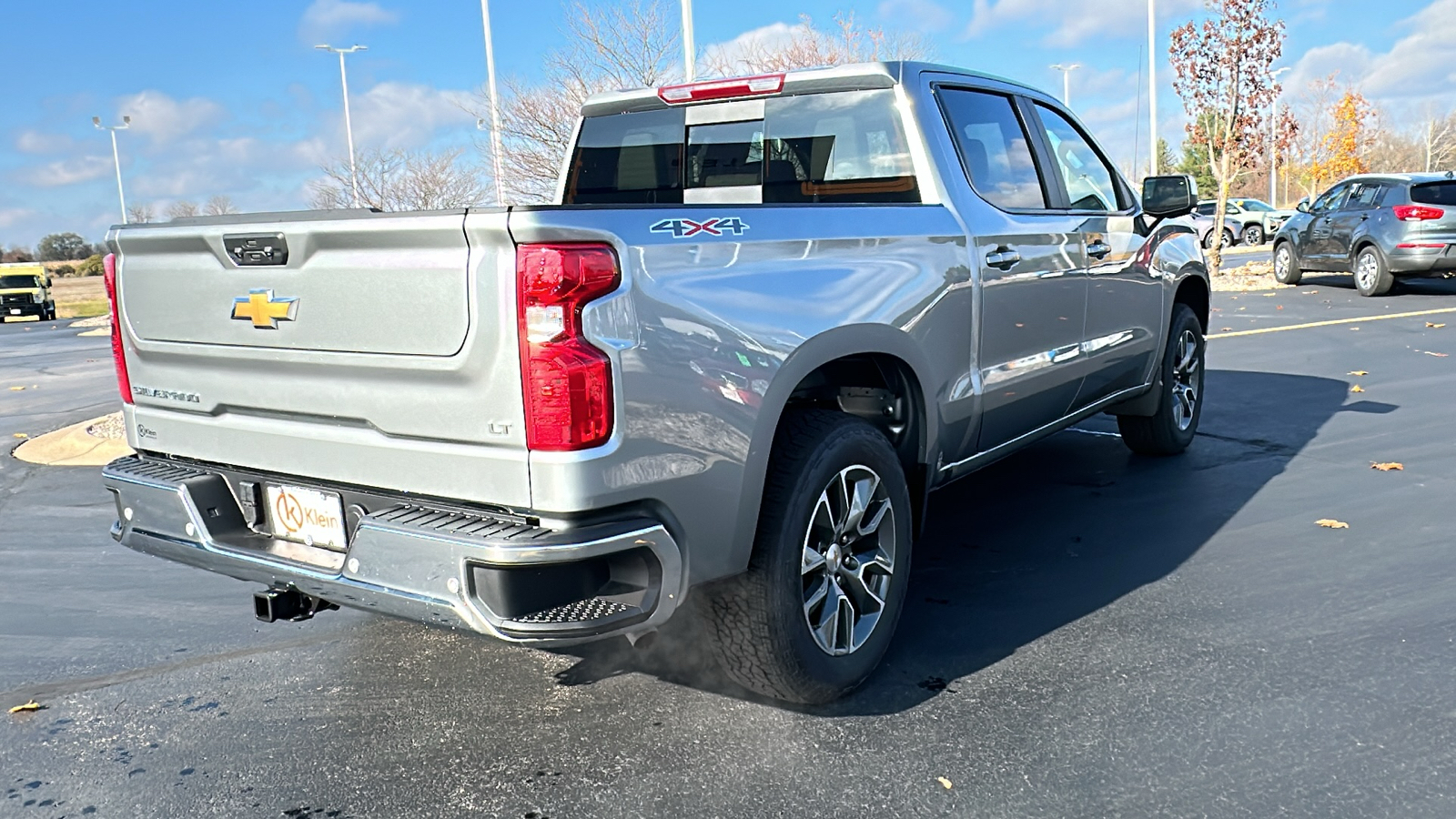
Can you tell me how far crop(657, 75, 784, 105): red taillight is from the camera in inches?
174

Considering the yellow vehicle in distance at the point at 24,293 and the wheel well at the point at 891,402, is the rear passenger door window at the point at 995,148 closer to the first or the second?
the wheel well at the point at 891,402

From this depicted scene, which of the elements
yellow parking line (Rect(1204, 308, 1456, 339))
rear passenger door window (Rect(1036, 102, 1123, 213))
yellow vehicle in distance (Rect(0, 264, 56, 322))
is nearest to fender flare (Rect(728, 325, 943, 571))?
rear passenger door window (Rect(1036, 102, 1123, 213))

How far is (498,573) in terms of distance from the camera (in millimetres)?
2611

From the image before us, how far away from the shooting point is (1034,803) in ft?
9.29

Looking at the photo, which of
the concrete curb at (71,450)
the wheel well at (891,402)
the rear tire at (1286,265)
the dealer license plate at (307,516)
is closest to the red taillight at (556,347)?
the dealer license plate at (307,516)

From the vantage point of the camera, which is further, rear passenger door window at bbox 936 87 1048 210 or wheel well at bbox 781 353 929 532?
rear passenger door window at bbox 936 87 1048 210

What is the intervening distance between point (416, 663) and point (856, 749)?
1.60 metres

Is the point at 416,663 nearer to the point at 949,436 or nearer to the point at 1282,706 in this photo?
the point at 949,436

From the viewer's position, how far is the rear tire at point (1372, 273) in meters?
15.5

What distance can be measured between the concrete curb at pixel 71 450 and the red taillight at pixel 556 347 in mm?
6202

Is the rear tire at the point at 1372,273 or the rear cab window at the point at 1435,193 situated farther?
the rear tire at the point at 1372,273

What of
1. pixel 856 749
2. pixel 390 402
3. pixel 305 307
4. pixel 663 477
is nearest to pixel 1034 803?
pixel 856 749

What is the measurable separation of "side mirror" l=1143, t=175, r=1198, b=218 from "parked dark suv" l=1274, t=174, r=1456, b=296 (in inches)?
459

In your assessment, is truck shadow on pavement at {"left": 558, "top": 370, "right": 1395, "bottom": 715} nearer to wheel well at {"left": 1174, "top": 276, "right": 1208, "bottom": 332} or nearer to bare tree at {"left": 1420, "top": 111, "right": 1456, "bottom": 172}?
wheel well at {"left": 1174, "top": 276, "right": 1208, "bottom": 332}
